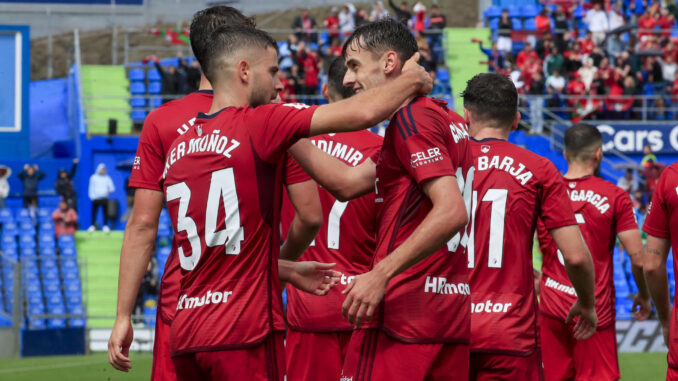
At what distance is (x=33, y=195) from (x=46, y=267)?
19.1 ft

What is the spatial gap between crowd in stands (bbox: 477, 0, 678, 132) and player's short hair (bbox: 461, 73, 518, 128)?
17750mm

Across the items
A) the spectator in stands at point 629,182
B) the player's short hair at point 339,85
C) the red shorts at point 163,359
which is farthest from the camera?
the spectator in stands at point 629,182

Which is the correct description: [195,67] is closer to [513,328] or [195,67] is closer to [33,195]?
[33,195]

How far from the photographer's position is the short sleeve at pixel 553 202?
488 centimetres

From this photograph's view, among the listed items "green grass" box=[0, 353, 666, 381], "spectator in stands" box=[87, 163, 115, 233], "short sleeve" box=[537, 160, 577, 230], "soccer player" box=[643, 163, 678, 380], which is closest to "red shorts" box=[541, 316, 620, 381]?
"soccer player" box=[643, 163, 678, 380]

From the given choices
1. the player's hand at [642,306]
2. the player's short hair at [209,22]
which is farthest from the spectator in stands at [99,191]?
the player's short hair at [209,22]

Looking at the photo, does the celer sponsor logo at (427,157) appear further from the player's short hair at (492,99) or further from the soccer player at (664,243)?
the soccer player at (664,243)

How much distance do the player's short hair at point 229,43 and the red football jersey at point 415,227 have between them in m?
0.64

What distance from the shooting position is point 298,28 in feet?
89.2

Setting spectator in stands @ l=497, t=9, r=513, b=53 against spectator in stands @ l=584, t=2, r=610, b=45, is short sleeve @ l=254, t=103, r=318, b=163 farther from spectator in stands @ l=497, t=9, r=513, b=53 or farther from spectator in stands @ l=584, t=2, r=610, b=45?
spectator in stands @ l=584, t=2, r=610, b=45

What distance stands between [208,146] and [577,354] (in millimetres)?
4233

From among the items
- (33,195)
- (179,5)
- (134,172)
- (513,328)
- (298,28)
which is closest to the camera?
(134,172)

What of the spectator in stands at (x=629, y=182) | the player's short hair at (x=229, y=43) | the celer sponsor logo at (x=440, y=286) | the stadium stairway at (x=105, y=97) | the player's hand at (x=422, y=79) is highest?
the player's short hair at (x=229, y=43)

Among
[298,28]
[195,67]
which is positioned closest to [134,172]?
[195,67]
